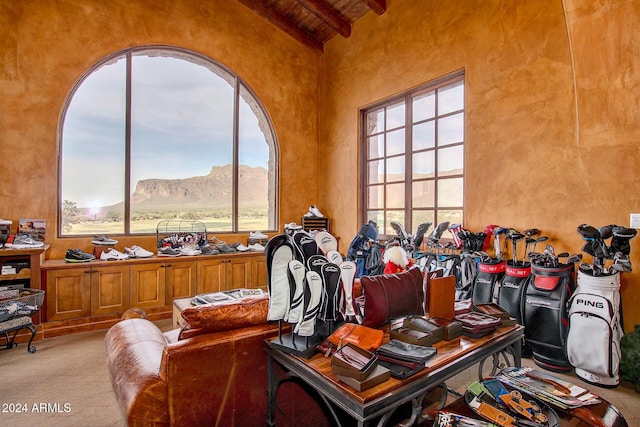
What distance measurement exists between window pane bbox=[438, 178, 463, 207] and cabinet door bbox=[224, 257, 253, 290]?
286cm

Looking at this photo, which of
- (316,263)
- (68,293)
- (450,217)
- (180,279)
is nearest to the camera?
(316,263)

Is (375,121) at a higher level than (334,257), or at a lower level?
higher

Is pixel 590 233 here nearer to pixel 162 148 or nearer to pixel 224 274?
pixel 224 274

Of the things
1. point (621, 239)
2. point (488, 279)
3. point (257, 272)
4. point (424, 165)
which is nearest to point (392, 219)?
point (424, 165)

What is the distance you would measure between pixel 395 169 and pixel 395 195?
1.32 ft

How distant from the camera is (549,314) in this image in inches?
116

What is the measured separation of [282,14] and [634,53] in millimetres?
5115

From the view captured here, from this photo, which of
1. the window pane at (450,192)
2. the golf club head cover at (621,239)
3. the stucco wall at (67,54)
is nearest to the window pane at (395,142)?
the window pane at (450,192)

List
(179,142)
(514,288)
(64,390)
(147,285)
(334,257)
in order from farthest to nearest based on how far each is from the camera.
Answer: (179,142) → (147,285) → (514,288) → (64,390) → (334,257)

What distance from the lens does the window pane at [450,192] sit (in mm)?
4344

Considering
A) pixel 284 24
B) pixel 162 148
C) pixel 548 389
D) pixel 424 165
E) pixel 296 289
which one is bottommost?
pixel 548 389

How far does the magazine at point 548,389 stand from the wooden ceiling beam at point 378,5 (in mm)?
5186

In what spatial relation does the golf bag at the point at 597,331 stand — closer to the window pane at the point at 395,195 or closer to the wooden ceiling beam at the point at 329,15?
the window pane at the point at 395,195

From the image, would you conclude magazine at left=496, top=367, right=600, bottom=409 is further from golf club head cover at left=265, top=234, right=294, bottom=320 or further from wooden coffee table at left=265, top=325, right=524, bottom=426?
golf club head cover at left=265, top=234, right=294, bottom=320
